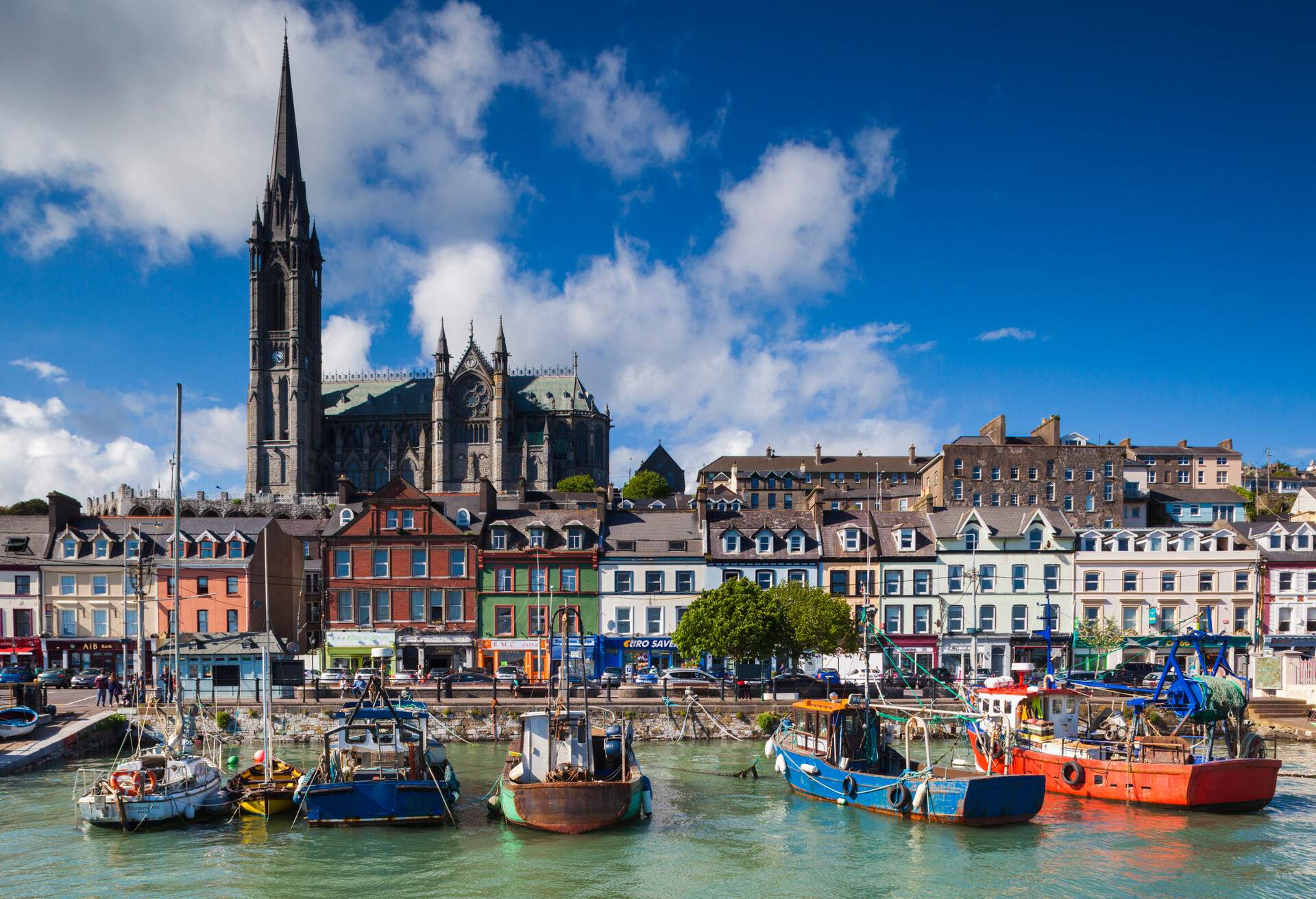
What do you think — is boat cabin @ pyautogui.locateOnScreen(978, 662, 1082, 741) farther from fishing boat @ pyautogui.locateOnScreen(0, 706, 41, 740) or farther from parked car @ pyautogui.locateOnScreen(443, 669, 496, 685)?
fishing boat @ pyautogui.locateOnScreen(0, 706, 41, 740)

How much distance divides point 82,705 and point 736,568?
35.0m

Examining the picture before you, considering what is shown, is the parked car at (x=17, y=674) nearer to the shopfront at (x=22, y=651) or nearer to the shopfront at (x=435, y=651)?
the shopfront at (x=22, y=651)

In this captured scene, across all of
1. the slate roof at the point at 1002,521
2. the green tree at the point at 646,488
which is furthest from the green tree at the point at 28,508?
the slate roof at the point at 1002,521

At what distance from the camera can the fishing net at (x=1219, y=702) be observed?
36812 millimetres

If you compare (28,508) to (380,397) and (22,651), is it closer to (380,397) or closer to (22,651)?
(380,397)

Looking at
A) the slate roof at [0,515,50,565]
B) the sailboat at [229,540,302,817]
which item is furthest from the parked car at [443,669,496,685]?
the slate roof at [0,515,50,565]

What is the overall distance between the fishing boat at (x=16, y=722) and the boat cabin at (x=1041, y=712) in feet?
126

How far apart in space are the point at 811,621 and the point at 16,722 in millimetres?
36216

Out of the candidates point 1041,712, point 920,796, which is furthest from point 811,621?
point 920,796

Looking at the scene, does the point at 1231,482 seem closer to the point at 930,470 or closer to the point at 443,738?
the point at 930,470

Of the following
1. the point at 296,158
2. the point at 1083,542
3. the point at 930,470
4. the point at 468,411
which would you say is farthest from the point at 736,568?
the point at 296,158

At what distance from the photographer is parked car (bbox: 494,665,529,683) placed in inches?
2152

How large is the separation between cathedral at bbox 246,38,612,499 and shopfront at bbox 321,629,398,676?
3826 inches

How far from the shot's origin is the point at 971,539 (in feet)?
213
